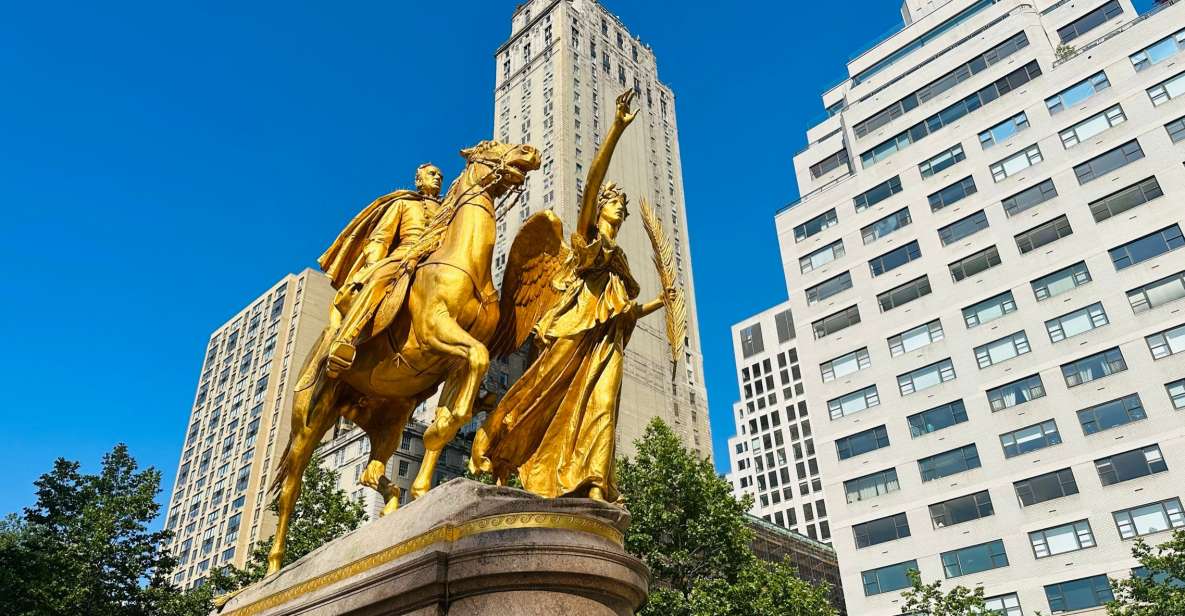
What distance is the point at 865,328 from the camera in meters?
49.8

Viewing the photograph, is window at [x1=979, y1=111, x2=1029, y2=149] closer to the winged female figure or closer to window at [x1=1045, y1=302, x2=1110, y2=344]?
window at [x1=1045, y1=302, x2=1110, y2=344]

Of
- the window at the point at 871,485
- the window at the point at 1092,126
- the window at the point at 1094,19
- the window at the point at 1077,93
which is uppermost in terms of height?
the window at the point at 1094,19

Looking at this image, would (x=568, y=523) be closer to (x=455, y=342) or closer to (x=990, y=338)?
(x=455, y=342)

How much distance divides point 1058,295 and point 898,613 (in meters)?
17.2

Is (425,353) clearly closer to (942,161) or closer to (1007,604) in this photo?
(1007,604)

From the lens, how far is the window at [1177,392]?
37875 millimetres

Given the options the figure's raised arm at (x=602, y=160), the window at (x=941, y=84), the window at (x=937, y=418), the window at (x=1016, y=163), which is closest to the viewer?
the figure's raised arm at (x=602, y=160)

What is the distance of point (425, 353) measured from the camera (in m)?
8.77

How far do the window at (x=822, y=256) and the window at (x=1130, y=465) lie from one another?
1892cm

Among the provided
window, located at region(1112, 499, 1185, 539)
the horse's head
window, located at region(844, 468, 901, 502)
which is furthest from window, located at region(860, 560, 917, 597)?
the horse's head

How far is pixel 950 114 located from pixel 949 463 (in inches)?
831

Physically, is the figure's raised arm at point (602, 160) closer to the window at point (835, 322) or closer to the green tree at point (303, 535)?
the green tree at point (303, 535)

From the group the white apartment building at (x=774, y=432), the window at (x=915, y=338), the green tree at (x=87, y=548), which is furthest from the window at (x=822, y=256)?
the white apartment building at (x=774, y=432)

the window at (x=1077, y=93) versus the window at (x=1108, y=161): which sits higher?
the window at (x=1077, y=93)
